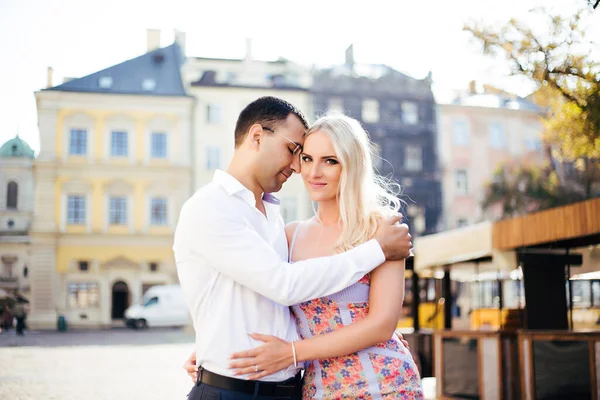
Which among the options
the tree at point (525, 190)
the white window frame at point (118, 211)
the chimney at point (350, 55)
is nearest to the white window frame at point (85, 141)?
the white window frame at point (118, 211)

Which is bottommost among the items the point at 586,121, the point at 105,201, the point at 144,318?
the point at 144,318

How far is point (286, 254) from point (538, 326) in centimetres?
582

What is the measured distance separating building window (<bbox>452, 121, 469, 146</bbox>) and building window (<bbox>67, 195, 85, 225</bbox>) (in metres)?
19.2

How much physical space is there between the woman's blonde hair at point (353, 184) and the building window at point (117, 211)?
3290 centimetres

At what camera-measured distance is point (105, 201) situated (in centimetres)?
3491

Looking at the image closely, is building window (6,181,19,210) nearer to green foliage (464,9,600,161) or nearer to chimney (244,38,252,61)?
chimney (244,38,252,61)

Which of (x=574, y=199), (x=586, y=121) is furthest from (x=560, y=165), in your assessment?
(x=586, y=121)

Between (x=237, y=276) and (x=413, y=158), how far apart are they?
3772cm

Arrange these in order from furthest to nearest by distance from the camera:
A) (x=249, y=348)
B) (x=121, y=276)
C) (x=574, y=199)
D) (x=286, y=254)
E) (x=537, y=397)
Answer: (x=121, y=276) → (x=574, y=199) → (x=537, y=397) → (x=286, y=254) → (x=249, y=348)

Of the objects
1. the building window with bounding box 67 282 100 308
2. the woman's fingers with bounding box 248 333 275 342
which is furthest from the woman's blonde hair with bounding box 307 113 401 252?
the building window with bounding box 67 282 100 308

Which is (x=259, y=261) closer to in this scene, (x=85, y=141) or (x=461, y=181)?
(x=85, y=141)

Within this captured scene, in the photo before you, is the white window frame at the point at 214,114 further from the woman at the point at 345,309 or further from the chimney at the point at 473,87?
the woman at the point at 345,309

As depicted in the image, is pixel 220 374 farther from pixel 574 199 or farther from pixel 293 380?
pixel 574 199

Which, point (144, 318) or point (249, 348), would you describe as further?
point (144, 318)
